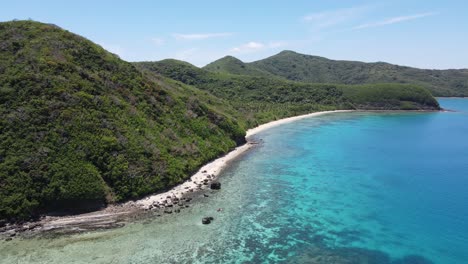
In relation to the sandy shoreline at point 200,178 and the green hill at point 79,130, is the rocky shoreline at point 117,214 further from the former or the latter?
the green hill at point 79,130

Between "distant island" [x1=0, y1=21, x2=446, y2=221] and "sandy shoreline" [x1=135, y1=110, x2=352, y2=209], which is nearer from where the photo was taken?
"distant island" [x1=0, y1=21, x2=446, y2=221]

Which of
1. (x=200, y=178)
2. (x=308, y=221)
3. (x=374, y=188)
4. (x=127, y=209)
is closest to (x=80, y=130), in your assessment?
(x=127, y=209)

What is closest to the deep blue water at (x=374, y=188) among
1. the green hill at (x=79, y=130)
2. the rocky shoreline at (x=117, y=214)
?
the rocky shoreline at (x=117, y=214)

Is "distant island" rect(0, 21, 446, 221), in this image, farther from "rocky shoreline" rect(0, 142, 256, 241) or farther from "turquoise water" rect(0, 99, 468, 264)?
"turquoise water" rect(0, 99, 468, 264)

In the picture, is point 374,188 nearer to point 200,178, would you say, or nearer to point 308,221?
point 308,221

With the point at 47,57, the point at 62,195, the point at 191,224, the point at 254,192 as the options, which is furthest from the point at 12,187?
the point at 254,192

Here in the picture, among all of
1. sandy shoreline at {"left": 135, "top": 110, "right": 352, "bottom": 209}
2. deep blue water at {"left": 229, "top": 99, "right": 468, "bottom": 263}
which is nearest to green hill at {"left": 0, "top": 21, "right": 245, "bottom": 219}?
sandy shoreline at {"left": 135, "top": 110, "right": 352, "bottom": 209}
